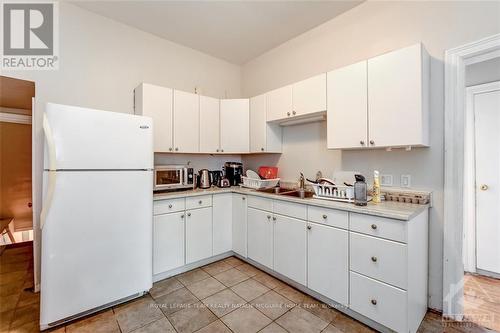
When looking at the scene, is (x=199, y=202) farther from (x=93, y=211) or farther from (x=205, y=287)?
(x=93, y=211)

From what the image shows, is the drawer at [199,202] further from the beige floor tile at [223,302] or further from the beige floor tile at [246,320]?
the beige floor tile at [246,320]

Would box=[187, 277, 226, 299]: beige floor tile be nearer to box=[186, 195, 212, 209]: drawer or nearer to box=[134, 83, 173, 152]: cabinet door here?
box=[186, 195, 212, 209]: drawer

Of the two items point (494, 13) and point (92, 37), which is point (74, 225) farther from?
point (494, 13)

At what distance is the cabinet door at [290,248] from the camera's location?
207 cm

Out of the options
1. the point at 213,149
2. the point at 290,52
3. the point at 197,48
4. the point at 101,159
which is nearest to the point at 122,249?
the point at 101,159

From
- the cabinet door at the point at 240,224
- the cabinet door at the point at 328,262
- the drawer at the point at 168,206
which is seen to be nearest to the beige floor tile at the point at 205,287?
the cabinet door at the point at 240,224

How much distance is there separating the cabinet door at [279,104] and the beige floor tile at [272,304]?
190cm

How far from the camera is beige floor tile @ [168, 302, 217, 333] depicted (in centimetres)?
169

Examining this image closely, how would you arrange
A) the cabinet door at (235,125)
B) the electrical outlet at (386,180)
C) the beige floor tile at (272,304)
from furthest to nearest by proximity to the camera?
1. the cabinet door at (235,125)
2. the electrical outlet at (386,180)
3. the beige floor tile at (272,304)

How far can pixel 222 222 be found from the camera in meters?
2.80

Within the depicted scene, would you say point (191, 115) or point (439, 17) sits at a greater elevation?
point (439, 17)

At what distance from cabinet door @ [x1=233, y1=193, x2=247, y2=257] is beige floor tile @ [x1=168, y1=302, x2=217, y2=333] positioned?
899 millimetres

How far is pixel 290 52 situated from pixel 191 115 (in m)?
1.58

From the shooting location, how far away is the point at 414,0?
189cm
